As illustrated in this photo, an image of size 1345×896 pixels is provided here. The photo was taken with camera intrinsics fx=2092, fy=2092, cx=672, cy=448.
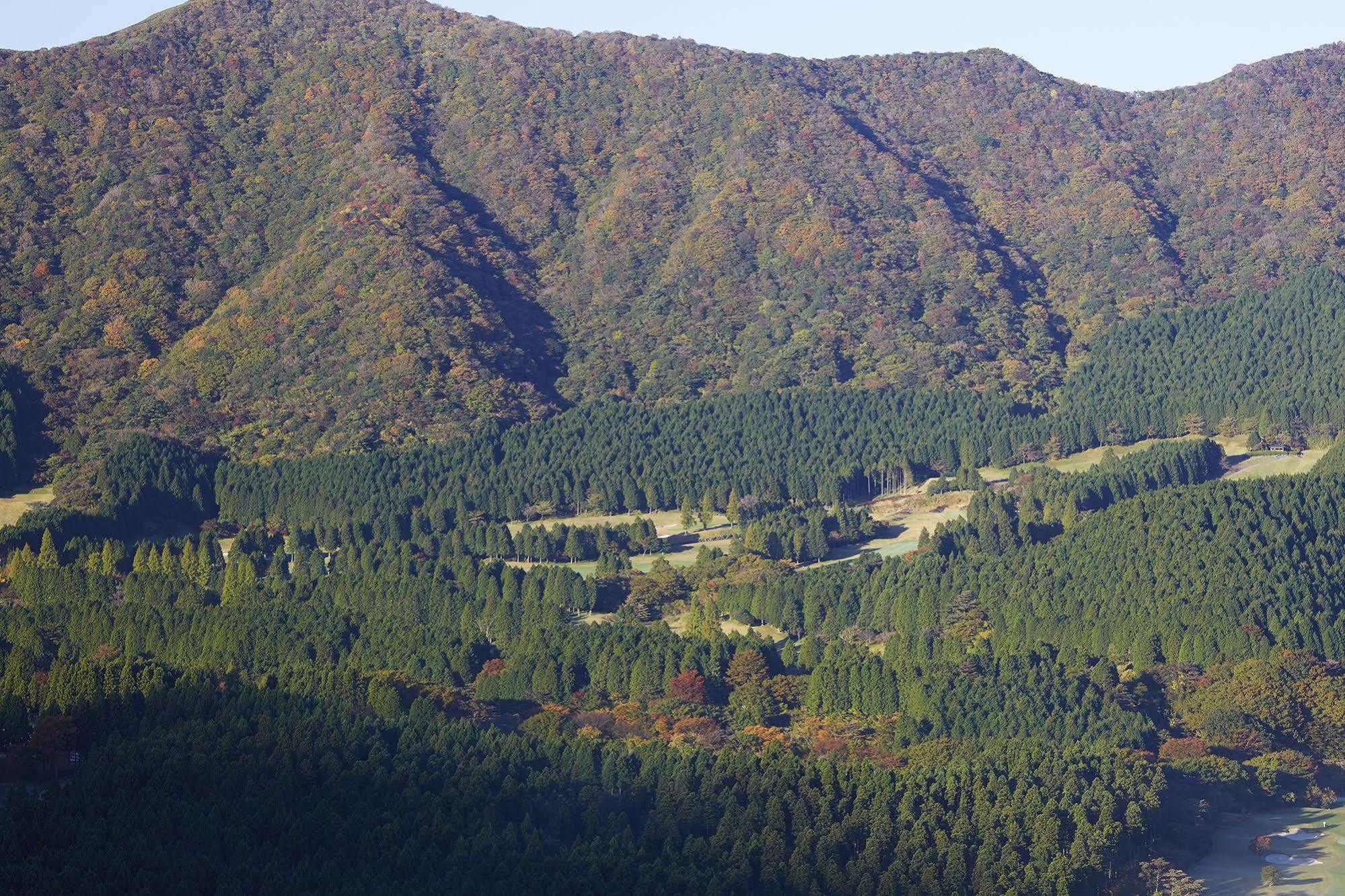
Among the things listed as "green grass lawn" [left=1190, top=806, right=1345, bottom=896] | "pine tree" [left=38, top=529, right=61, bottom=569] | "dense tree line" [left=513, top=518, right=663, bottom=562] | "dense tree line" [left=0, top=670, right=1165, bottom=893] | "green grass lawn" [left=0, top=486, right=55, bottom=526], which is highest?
"green grass lawn" [left=0, top=486, right=55, bottom=526]

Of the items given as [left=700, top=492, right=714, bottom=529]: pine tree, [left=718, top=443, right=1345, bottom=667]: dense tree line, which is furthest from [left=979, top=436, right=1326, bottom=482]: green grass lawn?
[left=700, top=492, right=714, bottom=529]: pine tree

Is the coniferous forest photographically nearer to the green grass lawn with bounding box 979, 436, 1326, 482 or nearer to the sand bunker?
the green grass lawn with bounding box 979, 436, 1326, 482

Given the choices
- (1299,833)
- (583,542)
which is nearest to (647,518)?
(583,542)

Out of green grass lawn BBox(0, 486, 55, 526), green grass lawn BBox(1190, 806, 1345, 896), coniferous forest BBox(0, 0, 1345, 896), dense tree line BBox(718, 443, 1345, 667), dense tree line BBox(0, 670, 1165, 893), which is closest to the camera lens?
dense tree line BBox(0, 670, 1165, 893)

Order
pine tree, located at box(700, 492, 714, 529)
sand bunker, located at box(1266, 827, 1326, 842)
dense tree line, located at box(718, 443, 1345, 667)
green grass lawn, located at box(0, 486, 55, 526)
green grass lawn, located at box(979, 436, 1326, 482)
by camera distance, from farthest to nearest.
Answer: green grass lawn, located at box(979, 436, 1326, 482) < pine tree, located at box(700, 492, 714, 529) < green grass lawn, located at box(0, 486, 55, 526) < dense tree line, located at box(718, 443, 1345, 667) < sand bunker, located at box(1266, 827, 1326, 842)

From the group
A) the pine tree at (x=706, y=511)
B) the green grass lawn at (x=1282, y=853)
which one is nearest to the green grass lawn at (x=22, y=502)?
the pine tree at (x=706, y=511)

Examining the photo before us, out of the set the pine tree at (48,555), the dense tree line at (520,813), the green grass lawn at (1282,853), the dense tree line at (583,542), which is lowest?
the green grass lawn at (1282,853)

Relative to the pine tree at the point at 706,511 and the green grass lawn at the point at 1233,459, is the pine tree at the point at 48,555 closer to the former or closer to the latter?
the pine tree at the point at 706,511

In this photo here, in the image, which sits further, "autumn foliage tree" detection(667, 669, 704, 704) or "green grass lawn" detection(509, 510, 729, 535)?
"green grass lawn" detection(509, 510, 729, 535)

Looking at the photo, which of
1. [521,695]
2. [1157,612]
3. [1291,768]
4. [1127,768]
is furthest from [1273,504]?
[521,695]

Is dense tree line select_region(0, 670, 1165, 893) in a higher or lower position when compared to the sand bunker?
higher
